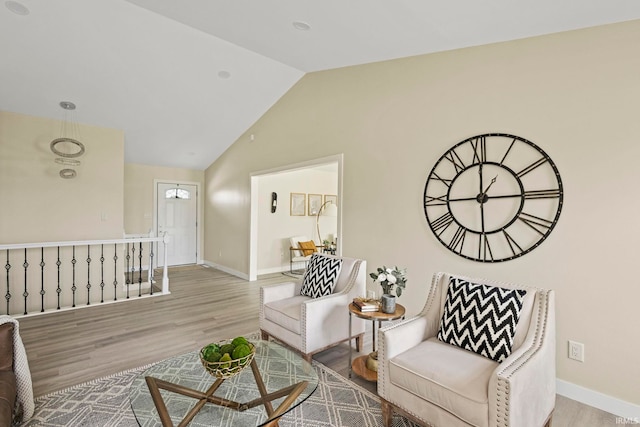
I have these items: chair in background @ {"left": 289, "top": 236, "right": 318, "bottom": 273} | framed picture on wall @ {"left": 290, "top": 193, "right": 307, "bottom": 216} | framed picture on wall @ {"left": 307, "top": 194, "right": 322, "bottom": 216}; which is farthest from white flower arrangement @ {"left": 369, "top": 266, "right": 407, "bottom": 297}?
framed picture on wall @ {"left": 307, "top": 194, "right": 322, "bottom": 216}

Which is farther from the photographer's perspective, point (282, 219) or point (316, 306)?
point (282, 219)

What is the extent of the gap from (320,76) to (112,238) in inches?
160

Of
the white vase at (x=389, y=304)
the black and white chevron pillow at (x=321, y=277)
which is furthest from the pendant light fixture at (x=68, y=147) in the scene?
the white vase at (x=389, y=304)

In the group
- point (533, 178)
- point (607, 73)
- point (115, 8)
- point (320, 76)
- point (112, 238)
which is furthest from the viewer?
point (112, 238)

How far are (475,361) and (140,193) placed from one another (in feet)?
23.7

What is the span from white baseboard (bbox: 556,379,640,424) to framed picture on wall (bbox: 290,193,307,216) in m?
5.54

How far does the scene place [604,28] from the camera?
2.21 meters

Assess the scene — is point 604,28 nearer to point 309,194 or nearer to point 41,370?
point 41,370

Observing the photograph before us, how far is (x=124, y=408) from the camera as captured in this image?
84.2 inches

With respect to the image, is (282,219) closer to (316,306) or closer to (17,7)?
(316,306)

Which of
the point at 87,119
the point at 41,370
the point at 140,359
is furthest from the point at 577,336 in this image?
the point at 87,119

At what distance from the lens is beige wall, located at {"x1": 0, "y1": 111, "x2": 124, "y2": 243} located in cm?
420

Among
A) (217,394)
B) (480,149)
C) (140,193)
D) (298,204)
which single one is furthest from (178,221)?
(480,149)

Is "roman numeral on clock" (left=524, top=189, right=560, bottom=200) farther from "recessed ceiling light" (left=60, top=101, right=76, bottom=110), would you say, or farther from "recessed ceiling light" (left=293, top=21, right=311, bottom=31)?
"recessed ceiling light" (left=60, top=101, right=76, bottom=110)
